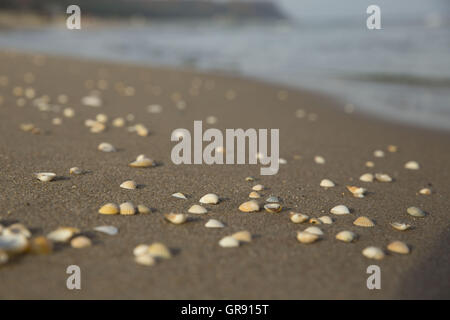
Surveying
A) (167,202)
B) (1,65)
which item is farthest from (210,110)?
(1,65)

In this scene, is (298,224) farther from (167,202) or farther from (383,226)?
(167,202)

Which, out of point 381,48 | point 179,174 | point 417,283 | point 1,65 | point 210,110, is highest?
point 381,48

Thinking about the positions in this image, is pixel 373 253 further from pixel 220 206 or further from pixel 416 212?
pixel 220 206

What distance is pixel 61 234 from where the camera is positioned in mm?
2111

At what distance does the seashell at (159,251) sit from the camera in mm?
2027

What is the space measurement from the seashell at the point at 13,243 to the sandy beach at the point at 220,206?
5cm

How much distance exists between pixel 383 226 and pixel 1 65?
873 centimetres

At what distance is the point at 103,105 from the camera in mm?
5988

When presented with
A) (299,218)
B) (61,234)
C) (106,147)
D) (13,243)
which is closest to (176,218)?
(61,234)

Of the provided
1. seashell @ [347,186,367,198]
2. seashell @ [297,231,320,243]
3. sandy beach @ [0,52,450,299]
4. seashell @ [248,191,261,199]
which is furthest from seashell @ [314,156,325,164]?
seashell @ [297,231,320,243]

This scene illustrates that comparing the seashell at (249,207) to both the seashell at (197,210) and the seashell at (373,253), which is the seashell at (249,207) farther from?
the seashell at (373,253)

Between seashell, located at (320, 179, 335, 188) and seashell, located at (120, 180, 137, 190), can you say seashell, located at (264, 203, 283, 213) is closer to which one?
seashell, located at (320, 179, 335, 188)

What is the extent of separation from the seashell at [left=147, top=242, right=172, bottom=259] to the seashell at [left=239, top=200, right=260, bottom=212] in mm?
741

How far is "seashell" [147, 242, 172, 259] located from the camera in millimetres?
2027
